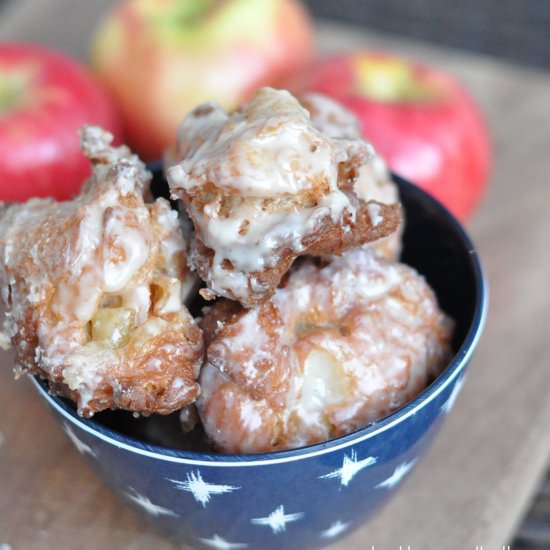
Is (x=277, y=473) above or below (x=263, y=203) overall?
below

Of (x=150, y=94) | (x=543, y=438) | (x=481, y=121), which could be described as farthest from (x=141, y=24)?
(x=543, y=438)

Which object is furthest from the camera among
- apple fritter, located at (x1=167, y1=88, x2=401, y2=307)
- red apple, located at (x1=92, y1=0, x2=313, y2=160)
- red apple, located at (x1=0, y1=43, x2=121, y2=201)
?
red apple, located at (x1=92, y1=0, x2=313, y2=160)

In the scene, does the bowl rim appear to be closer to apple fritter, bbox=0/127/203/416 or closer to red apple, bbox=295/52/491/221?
apple fritter, bbox=0/127/203/416

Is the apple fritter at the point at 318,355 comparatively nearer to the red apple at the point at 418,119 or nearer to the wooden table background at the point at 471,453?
the wooden table background at the point at 471,453

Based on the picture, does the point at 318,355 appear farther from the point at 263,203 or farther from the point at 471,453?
the point at 471,453

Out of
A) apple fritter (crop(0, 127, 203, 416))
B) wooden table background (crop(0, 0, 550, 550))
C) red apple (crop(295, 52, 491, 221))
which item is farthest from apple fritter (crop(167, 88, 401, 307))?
red apple (crop(295, 52, 491, 221))

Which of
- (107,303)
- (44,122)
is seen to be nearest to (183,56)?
(44,122)

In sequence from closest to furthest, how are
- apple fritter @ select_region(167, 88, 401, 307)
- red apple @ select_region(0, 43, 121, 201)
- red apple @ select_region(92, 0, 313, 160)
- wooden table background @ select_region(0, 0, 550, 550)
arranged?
apple fritter @ select_region(167, 88, 401, 307)
wooden table background @ select_region(0, 0, 550, 550)
red apple @ select_region(0, 43, 121, 201)
red apple @ select_region(92, 0, 313, 160)

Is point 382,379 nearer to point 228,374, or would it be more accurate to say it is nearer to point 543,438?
point 228,374
